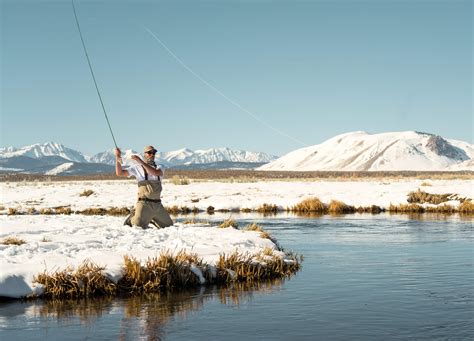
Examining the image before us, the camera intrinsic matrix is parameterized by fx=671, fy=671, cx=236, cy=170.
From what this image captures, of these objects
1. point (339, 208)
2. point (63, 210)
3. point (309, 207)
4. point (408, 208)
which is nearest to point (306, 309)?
point (408, 208)

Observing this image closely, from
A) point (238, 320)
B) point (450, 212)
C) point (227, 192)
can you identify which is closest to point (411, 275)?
point (238, 320)

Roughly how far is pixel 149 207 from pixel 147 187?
30.1 inches

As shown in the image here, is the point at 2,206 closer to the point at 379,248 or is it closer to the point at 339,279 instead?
the point at 379,248

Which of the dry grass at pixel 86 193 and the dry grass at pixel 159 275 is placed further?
the dry grass at pixel 86 193

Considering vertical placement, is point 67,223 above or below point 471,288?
above

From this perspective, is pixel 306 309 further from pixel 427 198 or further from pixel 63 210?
pixel 427 198

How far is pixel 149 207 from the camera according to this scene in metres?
→ 16.9

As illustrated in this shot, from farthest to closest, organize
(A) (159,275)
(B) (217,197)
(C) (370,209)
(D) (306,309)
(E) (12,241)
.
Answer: (B) (217,197) → (C) (370,209) → (E) (12,241) → (A) (159,275) → (D) (306,309)

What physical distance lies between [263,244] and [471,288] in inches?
213

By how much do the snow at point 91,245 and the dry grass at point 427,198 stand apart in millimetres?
20096

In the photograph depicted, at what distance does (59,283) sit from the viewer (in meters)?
11.5

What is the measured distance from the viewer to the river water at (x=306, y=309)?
9.12 meters

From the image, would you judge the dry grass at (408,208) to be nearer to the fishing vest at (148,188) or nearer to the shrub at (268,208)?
the shrub at (268,208)

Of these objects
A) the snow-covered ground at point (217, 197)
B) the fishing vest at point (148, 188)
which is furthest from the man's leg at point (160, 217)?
the snow-covered ground at point (217, 197)
